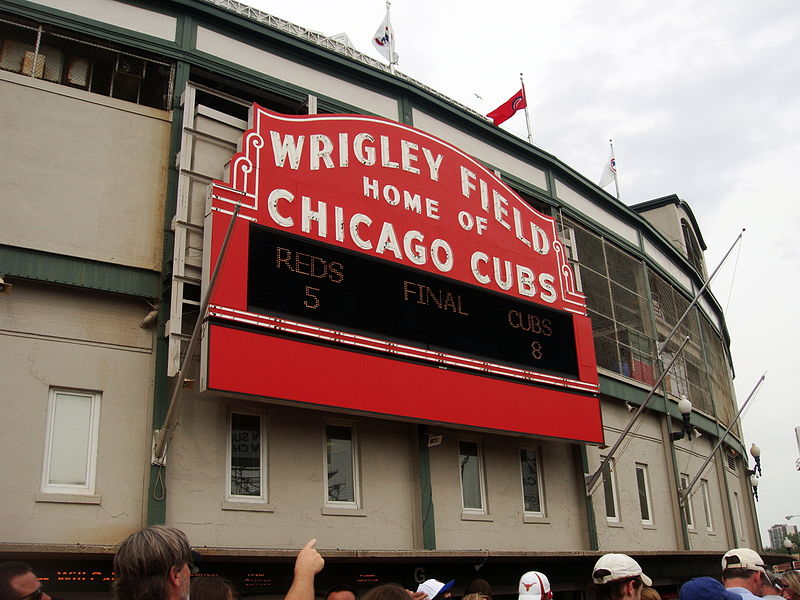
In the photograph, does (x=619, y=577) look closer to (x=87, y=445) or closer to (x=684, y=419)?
(x=87, y=445)

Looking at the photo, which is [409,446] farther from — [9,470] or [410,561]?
[9,470]

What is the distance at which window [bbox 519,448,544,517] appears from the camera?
17344mm

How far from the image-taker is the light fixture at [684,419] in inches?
815

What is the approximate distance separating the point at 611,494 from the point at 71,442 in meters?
12.8

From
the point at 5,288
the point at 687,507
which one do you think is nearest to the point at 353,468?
the point at 5,288

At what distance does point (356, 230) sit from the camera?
46.7ft

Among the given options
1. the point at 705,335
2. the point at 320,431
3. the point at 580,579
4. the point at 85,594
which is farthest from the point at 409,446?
the point at 705,335

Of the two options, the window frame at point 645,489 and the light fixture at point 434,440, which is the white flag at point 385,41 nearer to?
the light fixture at point 434,440

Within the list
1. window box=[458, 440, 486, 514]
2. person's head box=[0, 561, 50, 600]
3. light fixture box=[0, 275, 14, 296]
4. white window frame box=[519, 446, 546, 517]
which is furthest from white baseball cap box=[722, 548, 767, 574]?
white window frame box=[519, 446, 546, 517]

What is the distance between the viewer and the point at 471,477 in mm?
16406

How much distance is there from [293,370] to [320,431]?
74.3 inches

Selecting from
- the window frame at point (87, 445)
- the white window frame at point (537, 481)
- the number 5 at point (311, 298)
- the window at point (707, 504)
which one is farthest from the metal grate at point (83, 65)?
the window at point (707, 504)

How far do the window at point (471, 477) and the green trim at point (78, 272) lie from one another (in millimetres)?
6613

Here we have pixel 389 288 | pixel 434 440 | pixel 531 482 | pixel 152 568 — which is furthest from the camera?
pixel 531 482
